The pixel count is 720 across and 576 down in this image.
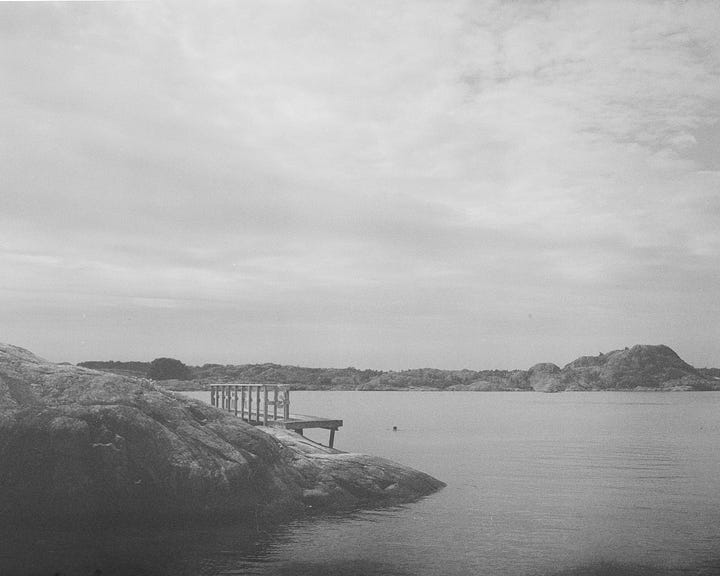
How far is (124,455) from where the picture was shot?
23.5 m

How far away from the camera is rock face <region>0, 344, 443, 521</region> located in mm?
23109

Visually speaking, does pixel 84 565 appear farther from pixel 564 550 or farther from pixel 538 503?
pixel 538 503

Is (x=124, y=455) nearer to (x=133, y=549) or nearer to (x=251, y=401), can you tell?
(x=133, y=549)

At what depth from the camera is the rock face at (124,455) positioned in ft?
75.8

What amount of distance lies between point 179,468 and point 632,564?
47.0ft

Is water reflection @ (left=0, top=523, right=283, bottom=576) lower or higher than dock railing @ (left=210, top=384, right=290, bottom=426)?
lower

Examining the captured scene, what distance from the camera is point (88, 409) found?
945 inches

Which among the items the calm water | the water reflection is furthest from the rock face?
the calm water

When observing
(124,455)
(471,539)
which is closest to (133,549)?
(124,455)

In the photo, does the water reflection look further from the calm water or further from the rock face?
the rock face

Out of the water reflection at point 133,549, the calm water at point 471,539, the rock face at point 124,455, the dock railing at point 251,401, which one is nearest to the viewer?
the water reflection at point 133,549

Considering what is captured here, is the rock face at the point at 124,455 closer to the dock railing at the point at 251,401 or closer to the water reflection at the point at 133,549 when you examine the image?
the water reflection at the point at 133,549

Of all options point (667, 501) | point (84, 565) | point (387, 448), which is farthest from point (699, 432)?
point (84, 565)

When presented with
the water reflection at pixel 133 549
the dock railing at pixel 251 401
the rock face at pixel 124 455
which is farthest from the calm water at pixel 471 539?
the dock railing at pixel 251 401
